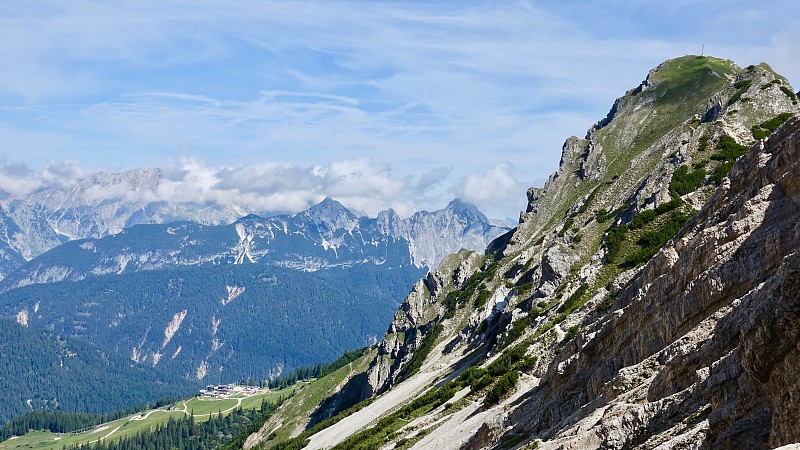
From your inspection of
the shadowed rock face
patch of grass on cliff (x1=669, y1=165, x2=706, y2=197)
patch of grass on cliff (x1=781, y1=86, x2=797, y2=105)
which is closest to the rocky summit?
the shadowed rock face

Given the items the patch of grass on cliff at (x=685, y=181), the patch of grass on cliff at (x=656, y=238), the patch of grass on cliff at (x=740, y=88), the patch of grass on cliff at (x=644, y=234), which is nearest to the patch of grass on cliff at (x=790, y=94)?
the patch of grass on cliff at (x=740, y=88)

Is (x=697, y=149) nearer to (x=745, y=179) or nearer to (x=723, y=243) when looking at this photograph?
(x=745, y=179)

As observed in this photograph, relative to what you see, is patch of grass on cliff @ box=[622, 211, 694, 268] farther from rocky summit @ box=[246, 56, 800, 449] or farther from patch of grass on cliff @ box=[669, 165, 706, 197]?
patch of grass on cliff @ box=[669, 165, 706, 197]

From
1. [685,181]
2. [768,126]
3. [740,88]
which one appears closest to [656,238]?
[685,181]

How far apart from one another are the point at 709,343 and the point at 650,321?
11.5 meters

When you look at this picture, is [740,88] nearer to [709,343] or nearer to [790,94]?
[790,94]

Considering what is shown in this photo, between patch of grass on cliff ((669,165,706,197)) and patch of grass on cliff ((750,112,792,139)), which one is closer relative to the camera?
patch of grass on cliff ((669,165,706,197))

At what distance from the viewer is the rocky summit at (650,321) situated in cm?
2362

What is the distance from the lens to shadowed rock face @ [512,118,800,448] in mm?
20891

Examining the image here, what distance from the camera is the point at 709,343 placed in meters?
29.4

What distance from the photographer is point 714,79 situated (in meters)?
175

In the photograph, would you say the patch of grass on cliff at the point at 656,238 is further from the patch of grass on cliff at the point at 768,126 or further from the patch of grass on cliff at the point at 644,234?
the patch of grass on cliff at the point at 768,126

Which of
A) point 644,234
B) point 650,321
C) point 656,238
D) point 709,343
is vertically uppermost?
point 644,234

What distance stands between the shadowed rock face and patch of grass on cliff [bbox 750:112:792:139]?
180 feet
